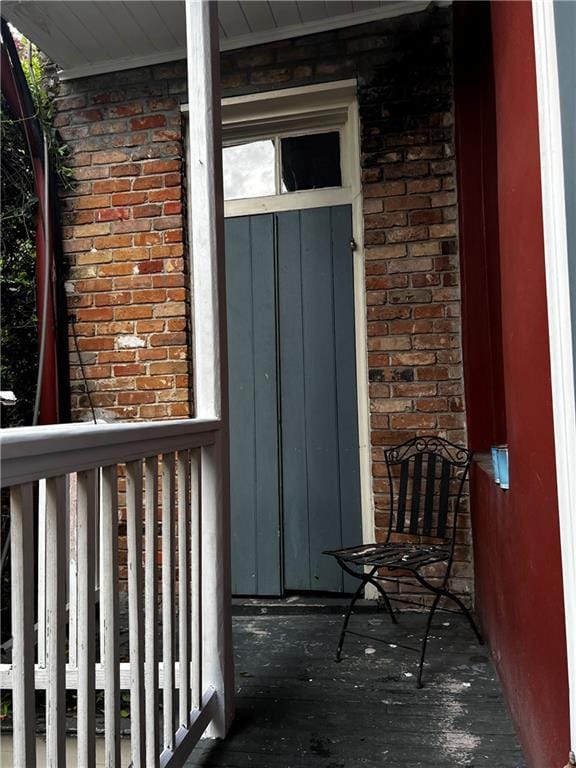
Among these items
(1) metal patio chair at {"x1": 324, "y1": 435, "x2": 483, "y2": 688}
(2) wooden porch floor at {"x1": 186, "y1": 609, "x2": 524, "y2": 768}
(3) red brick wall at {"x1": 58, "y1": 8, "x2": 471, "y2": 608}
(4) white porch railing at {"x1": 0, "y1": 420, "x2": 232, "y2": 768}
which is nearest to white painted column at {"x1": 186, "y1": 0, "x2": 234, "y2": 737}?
(4) white porch railing at {"x1": 0, "y1": 420, "x2": 232, "y2": 768}

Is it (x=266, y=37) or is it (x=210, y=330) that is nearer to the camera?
(x=210, y=330)

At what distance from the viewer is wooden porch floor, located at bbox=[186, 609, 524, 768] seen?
1687mm

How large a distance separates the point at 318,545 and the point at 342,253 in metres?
1.60

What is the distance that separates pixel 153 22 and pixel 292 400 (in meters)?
2.13

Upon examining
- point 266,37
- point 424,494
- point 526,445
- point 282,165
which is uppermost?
point 266,37

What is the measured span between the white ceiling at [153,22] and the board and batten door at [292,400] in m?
0.97

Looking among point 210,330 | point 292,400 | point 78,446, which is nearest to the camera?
point 78,446

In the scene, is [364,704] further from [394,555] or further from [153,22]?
[153,22]

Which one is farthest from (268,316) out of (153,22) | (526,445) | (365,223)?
(526,445)

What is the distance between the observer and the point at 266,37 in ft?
9.96

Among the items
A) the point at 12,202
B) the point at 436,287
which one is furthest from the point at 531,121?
the point at 12,202

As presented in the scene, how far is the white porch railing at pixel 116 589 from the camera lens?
0.95 meters

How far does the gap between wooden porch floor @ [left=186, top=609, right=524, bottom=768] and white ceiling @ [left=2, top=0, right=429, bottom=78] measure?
3.10 metres

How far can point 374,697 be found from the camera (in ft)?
6.61
